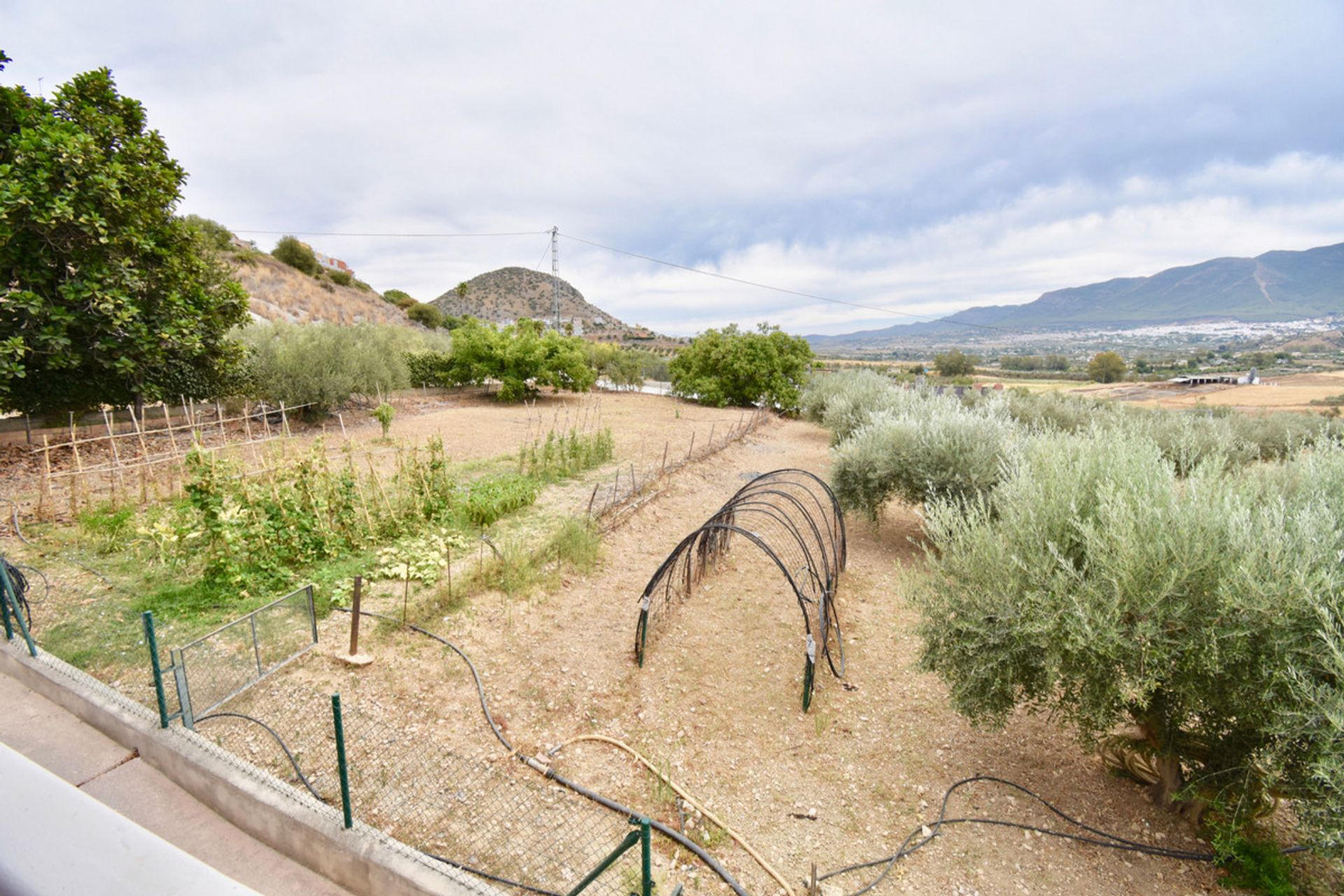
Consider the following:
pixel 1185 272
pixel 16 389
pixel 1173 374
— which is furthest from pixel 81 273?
pixel 1185 272

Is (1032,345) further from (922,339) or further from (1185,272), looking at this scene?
(1185,272)

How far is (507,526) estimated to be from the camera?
8.37 meters

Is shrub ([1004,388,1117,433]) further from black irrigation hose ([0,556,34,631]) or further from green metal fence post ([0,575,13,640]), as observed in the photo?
green metal fence post ([0,575,13,640])

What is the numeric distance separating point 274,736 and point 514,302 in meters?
66.8

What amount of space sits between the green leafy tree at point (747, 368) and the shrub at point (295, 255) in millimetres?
29526

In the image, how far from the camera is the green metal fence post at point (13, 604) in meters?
4.66

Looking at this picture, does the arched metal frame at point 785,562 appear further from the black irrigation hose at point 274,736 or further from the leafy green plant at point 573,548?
the black irrigation hose at point 274,736

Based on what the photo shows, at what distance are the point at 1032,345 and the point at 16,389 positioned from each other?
229 ft

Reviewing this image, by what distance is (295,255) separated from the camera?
3925cm

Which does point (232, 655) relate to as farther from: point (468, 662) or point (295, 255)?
point (295, 255)

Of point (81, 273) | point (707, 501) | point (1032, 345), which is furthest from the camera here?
point (1032, 345)

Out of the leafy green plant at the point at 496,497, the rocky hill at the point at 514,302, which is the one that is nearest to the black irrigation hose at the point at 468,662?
the leafy green plant at the point at 496,497

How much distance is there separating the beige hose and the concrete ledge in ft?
4.31

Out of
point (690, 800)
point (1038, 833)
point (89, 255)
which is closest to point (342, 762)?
point (690, 800)
